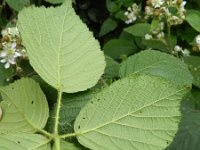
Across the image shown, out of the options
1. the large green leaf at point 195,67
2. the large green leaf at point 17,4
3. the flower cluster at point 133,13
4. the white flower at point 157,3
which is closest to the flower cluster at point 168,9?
the white flower at point 157,3

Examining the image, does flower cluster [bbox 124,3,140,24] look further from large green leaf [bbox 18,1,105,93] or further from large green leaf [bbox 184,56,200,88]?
large green leaf [bbox 18,1,105,93]

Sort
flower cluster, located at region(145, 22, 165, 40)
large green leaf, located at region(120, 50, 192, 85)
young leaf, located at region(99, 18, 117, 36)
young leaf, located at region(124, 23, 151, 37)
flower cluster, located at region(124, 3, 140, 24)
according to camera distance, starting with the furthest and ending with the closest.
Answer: young leaf, located at region(99, 18, 117, 36), flower cluster, located at region(124, 3, 140, 24), young leaf, located at region(124, 23, 151, 37), flower cluster, located at region(145, 22, 165, 40), large green leaf, located at region(120, 50, 192, 85)

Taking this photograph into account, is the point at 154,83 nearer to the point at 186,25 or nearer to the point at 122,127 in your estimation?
the point at 122,127

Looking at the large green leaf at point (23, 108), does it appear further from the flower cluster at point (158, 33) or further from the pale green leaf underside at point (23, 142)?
the flower cluster at point (158, 33)

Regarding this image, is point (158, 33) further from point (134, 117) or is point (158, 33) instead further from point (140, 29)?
point (134, 117)

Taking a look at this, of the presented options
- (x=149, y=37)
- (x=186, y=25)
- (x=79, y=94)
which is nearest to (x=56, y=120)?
(x=79, y=94)

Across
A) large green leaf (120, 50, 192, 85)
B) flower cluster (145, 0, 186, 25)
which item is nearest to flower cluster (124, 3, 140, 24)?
flower cluster (145, 0, 186, 25)

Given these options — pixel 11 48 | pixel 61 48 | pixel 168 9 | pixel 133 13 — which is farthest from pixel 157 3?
pixel 61 48
